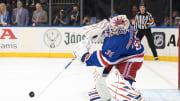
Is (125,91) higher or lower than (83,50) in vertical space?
lower

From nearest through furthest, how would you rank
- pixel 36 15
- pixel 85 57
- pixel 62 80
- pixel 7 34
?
1. pixel 85 57
2. pixel 62 80
3. pixel 7 34
4. pixel 36 15

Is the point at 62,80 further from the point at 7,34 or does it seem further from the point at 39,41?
the point at 7,34

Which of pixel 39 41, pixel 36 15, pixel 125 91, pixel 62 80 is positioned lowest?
pixel 62 80

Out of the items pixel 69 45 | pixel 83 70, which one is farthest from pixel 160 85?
pixel 69 45

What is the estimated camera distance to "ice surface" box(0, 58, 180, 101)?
4140 millimetres

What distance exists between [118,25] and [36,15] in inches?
226

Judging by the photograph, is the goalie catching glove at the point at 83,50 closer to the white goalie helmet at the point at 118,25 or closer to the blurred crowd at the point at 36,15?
the white goalie helmet at the point at 118,25

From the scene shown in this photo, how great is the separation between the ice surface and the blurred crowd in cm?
114

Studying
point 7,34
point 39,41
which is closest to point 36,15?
point 39,41

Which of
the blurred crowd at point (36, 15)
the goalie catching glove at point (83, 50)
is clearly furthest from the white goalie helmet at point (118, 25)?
the blurred crowd at point (36, 15)

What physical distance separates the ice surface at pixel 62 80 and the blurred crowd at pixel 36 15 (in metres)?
1.14

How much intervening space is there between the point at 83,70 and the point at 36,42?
234 centimetres

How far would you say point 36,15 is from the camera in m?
8.52

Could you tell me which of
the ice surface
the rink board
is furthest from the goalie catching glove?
the rink board
